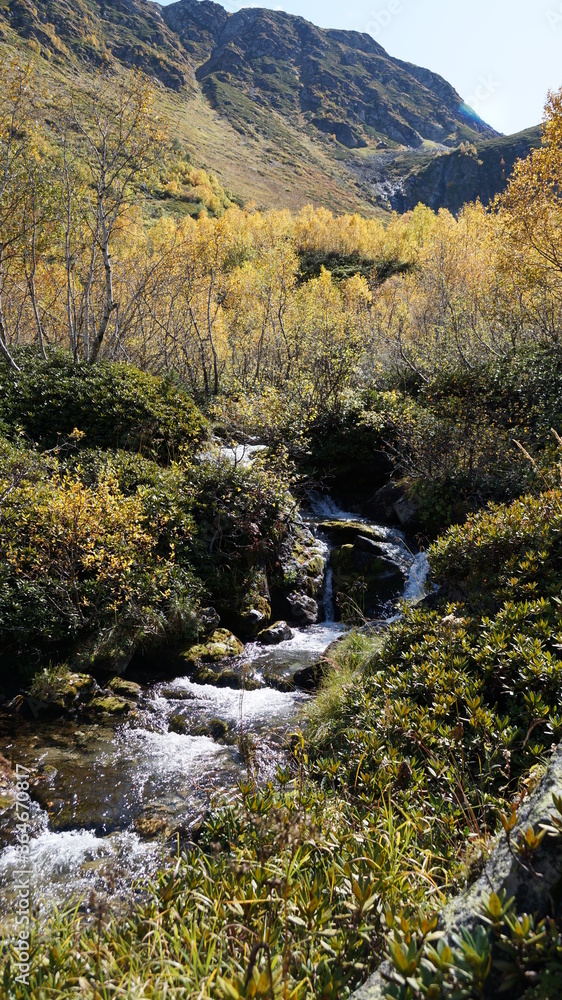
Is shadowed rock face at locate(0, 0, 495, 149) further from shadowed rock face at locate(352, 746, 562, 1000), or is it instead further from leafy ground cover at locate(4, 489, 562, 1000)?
shadowed rock face at locate(352, 746, 562, 1000)

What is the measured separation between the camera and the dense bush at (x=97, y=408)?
35.9ft

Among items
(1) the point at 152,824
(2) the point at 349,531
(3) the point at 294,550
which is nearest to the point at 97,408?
(3) the point at 294,550

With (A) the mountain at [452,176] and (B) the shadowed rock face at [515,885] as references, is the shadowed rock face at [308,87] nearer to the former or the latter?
(A) the mountain at [452,176]

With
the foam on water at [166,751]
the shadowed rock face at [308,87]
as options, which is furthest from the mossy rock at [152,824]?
the shadowed rock face at [308,87]

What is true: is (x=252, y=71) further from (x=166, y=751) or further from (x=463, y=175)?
(x=166, y=751)

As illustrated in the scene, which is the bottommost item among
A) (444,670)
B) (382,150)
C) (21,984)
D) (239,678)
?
(239,678)

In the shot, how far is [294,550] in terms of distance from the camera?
10.8 meters

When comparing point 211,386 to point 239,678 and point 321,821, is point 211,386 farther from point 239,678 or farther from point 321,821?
point 321,821

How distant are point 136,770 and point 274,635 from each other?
12.5ft

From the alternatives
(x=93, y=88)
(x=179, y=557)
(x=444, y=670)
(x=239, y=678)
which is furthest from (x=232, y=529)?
(x=93, y=88)

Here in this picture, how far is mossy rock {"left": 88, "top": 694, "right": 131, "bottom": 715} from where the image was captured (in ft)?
21.6

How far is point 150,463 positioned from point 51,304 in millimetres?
14359

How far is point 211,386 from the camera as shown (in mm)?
20875

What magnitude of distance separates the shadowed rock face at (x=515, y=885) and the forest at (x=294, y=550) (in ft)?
0.15
